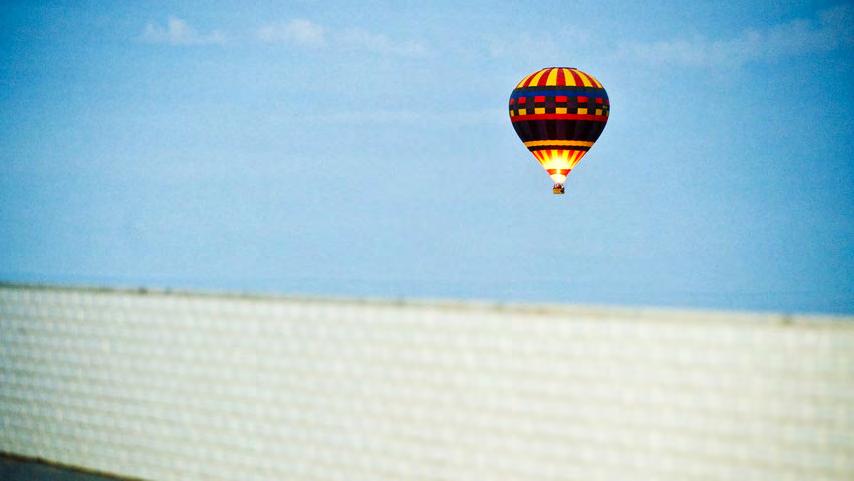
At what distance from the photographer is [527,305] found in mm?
8656

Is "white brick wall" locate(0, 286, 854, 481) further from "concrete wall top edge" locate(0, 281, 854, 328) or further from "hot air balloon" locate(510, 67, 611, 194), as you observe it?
"hot air balloon" locate(510, 67, 611, 194)

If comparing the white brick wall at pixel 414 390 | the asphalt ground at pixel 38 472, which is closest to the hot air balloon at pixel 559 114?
the white brick wall at pixel 414 390

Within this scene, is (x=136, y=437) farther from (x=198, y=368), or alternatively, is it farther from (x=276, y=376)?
(x=276, y=376)

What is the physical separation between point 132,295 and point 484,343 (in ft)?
12.7

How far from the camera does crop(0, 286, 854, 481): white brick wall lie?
7895 millimetres

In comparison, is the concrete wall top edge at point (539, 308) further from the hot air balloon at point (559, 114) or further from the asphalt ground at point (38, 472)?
the hot air balloon at point (559, 114)

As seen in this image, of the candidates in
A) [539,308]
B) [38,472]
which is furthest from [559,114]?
[539,308]

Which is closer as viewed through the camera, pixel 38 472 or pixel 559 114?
pixel 38 472

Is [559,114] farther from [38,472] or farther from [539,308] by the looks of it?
[539,308]

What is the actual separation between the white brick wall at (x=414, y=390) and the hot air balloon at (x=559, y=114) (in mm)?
23840

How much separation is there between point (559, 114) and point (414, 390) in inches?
984

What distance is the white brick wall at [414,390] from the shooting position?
25.9 feet

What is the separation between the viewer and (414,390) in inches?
358

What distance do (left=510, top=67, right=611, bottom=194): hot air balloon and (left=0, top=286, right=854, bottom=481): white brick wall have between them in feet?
78.2
